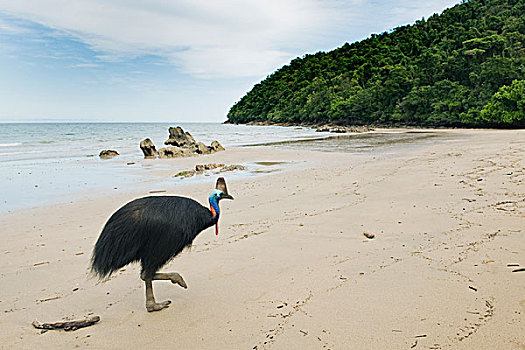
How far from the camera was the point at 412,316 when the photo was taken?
295 centimetres

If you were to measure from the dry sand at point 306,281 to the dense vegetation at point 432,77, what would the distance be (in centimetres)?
3550

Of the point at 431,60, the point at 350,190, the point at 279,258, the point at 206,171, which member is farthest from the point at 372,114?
the point at 279,258

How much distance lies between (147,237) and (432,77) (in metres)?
58.3

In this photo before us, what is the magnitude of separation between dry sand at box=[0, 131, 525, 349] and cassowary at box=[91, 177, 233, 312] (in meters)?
0.44

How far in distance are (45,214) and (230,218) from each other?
390cm

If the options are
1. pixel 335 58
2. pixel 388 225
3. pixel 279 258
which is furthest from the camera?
pixel 335 58

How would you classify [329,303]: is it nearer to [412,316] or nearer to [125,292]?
[412,316]

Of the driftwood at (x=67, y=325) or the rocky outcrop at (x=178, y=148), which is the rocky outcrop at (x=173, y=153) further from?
the driftwood at (x=67, y=325)

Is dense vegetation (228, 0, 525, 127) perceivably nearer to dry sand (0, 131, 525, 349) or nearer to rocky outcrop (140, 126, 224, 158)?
rocky outcrop (140, 126, 224, 158)

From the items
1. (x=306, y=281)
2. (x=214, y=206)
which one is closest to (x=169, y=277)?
(x=214, y=206)

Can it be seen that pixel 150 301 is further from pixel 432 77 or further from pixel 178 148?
pixel 432 77

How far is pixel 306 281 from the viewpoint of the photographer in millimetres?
3773

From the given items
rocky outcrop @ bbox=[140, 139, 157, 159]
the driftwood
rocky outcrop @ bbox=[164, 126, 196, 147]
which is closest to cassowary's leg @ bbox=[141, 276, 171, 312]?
the driftwood

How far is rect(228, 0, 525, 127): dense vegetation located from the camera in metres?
40.8
